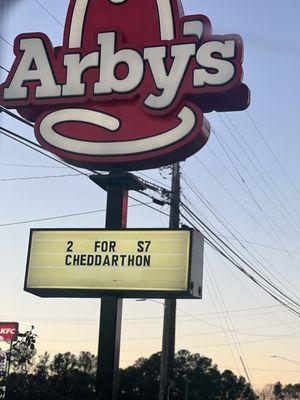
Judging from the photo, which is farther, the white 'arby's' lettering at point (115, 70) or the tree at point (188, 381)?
the tree at point (188, 381)

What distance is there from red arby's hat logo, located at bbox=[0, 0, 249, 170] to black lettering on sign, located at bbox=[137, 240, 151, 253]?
5.68ft

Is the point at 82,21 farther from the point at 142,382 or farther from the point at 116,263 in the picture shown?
the point at 142,382

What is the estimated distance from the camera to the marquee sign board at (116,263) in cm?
1248

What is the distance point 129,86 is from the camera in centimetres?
1383

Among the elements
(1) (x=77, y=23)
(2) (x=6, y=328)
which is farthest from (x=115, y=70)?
(2) (x=6, y=328)

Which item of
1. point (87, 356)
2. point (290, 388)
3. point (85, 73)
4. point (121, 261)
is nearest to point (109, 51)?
point (85, 73)

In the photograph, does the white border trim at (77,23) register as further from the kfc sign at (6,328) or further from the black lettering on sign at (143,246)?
the kfc sign at (6,328)

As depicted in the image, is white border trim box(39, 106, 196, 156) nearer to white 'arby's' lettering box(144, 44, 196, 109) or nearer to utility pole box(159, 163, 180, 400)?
white 'arby's' lettering box(144, 44, 196, 109)

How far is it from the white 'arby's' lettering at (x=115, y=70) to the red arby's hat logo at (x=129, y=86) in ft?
0.07

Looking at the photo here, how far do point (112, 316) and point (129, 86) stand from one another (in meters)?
4.63

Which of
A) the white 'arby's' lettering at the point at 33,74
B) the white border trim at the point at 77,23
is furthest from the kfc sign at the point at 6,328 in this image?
the white border trim at the point at 77,23

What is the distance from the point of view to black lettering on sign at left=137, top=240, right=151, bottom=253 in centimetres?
1268

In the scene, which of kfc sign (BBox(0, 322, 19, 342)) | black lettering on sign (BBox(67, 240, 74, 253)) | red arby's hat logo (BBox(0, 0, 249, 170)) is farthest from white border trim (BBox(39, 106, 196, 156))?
kfc sign (BBox(0, 322, 19, 342))

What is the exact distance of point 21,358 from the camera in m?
11.1
